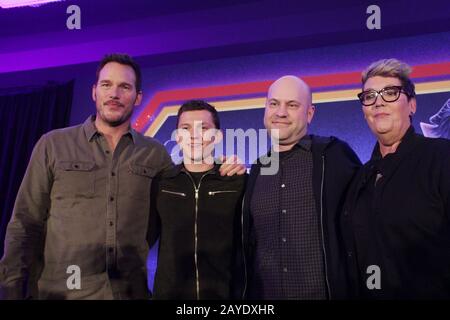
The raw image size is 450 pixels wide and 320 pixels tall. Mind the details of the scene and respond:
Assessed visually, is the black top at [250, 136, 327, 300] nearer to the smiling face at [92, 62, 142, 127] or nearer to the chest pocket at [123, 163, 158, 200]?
the chest pocket at [123, 163, 158, 200]

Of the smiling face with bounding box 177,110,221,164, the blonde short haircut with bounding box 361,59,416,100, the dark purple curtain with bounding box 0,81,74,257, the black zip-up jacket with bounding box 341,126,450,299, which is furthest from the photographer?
the dark purple curtain with bounding box 0,81,74,257

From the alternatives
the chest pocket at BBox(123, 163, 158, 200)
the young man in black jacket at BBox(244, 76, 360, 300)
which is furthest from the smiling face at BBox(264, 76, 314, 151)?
the chest pocket at BBox(123, 163, 158, 200)

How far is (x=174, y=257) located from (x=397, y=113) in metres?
1.19

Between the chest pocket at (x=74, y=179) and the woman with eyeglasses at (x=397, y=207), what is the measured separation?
1.24m

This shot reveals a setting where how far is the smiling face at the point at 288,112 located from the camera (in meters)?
2.21

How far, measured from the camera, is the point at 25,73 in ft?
15.9

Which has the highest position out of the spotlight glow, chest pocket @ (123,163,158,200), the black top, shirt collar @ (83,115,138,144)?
the spotlight glow

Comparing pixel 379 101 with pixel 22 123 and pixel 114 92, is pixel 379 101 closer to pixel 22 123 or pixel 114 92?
pixel 114 92

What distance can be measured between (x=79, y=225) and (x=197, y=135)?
2.36ft

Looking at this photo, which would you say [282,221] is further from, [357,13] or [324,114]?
[357,13]

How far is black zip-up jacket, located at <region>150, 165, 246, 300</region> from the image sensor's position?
1937 mm

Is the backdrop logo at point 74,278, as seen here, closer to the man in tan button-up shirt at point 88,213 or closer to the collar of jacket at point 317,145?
the man in tan button-up shirt at point 88,213

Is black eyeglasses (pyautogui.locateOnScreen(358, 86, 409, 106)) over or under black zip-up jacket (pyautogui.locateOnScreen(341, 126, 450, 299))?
over

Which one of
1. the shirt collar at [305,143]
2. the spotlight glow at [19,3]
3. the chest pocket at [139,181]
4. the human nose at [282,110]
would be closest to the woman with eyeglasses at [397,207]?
the shirt collar at [305,143]
